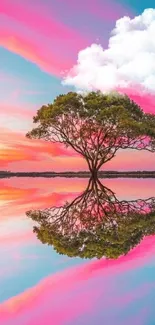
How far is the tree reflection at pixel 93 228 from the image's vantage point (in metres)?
5.66

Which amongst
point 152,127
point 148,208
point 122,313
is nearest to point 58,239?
point 122,313

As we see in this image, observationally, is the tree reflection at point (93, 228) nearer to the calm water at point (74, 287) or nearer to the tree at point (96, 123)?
the calm water at point (74, 287)

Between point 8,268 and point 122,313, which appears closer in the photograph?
point 122,313

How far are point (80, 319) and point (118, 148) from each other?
108 feet

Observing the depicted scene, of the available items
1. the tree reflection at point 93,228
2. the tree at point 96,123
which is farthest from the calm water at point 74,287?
the tree at point 96,123

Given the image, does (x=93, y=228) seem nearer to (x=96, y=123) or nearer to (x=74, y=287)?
(x=74, y=287)

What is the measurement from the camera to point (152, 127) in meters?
34.5

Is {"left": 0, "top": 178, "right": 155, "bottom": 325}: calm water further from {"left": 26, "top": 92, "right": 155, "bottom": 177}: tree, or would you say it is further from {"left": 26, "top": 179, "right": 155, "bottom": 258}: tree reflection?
{"left": 26, "top": 92, "right": 155, "bottom": 177}: tree

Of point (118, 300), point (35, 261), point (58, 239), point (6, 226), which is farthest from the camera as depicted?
point (6, 226)

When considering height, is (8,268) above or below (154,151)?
below

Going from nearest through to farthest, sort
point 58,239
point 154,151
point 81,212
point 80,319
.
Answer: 1. point 80,319
2. point 58,239
3. point 81,212
4. point 154,151

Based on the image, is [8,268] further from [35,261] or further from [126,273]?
[126,273]

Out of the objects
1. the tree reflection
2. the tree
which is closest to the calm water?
the tree reflection

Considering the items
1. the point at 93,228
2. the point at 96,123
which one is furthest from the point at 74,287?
the point at 96,123
